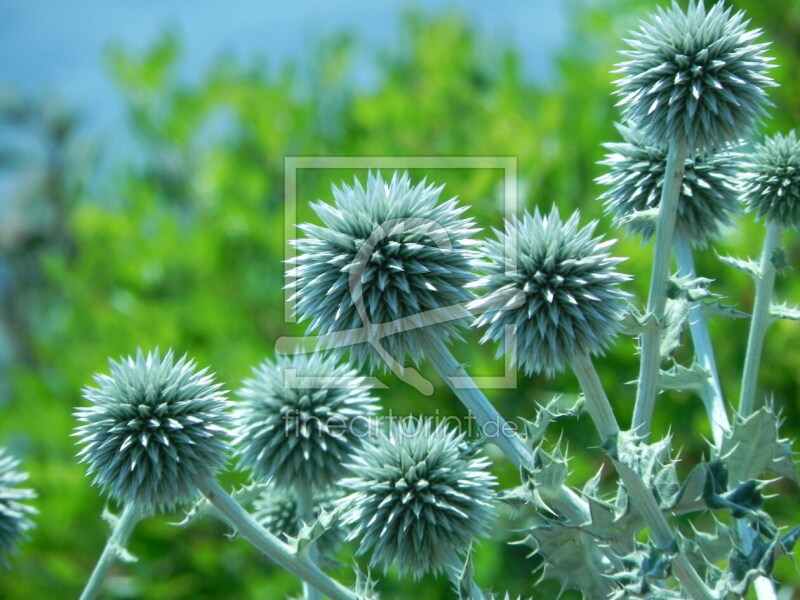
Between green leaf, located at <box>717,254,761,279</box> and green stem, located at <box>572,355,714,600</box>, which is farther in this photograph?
green leaf, located at <box>717,254,761,279</box>

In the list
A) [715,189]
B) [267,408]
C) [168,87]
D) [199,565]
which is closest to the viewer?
[715,189]

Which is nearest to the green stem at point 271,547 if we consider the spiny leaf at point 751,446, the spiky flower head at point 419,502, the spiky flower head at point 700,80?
the spiky flower head at point 419,502

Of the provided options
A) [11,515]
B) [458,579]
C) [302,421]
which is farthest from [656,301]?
[11,515]

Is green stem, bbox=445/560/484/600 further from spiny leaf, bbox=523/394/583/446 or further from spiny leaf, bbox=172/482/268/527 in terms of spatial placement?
spiny leaf, bbox=172/482/268/527

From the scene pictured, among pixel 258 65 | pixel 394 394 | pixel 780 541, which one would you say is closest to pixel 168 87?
pixel 258 65

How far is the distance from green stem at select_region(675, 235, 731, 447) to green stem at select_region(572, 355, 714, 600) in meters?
0.34

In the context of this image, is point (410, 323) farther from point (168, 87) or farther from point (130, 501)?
point (168, 87)

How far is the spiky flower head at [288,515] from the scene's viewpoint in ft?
7.42

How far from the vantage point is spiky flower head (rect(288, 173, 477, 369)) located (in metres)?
1.71

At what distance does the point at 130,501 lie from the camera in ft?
6.03

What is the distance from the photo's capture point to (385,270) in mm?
1740

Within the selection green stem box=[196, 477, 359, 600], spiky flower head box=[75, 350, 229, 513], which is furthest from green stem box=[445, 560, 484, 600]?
spiky flower head box=[75, 350, 229, 513]

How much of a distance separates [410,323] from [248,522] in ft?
1.49

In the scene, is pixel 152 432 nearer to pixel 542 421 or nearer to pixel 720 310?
pixel 542 421
